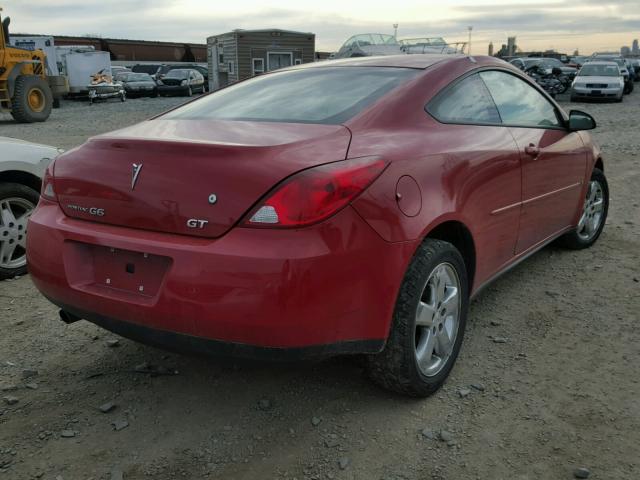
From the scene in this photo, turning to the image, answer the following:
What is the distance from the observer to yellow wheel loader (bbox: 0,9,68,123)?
17.4m

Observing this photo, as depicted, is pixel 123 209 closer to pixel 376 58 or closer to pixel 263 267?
pixel 263 267

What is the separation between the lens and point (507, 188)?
10.6ft

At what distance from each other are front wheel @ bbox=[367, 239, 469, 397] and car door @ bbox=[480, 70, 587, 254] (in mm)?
896

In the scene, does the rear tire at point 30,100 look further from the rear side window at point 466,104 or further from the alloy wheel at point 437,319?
the alloy wheel at point 437,319

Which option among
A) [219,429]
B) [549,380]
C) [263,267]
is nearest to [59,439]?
[219,429]

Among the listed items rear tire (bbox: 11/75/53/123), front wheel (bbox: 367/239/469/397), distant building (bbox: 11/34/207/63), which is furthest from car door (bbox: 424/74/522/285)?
distant building (bbox: 11/34/207/63)

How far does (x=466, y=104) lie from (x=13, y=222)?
130 inches

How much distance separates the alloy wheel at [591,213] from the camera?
15.8 feet

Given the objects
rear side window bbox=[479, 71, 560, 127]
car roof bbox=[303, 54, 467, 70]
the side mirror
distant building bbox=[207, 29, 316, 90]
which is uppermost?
distant building bbox=[207, 29, 316, 90]

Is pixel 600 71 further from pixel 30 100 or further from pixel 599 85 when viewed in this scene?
pixel 30 100

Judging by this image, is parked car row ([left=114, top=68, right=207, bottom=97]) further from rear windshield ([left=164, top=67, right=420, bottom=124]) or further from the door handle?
the door handle

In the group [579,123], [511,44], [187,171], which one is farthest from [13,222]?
[511,44]

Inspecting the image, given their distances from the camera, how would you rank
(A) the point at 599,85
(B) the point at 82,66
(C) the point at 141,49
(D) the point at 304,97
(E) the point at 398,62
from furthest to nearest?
(C) the point at 141,49 < (B) the point at 82,66 < (A) the point at 599,85 < (E) the point at 398,62 < (D) the point at 304,97

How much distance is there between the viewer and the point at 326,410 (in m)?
2.69
